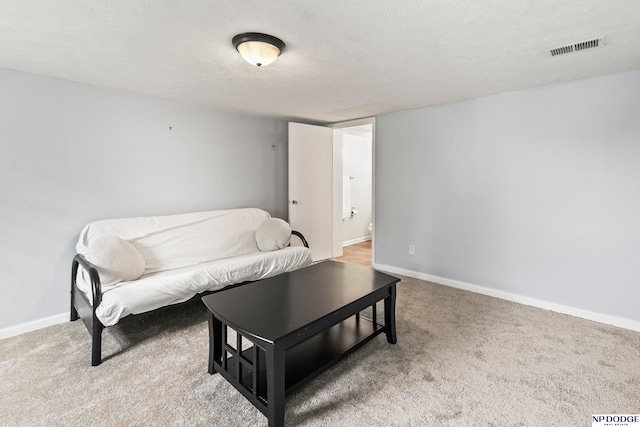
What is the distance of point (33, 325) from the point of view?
258 centimetres

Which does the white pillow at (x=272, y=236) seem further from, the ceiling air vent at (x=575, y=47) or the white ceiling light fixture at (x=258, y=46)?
the ceiling air vent at (x=575, y=47)

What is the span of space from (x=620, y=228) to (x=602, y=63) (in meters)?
1.35

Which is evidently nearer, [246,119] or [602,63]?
[602,63]

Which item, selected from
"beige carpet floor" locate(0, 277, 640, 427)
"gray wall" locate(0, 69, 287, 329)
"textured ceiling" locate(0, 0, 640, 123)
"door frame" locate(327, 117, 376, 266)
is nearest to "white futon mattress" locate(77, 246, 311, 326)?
"beige carpet floor" locate(0, 277, 640, 427)

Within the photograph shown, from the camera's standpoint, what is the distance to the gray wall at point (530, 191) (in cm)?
259

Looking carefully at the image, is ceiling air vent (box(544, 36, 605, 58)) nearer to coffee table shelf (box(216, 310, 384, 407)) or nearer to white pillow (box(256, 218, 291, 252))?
coffee table shelf (box(216, 310, 384, 407))

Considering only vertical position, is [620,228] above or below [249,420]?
above

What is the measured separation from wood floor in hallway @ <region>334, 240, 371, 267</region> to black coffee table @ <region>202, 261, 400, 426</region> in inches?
91.2

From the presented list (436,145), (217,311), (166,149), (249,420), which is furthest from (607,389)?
(166,149)

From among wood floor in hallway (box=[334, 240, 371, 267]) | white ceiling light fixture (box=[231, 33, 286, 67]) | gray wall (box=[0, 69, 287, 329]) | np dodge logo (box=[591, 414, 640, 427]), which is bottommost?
np dodge logo (box=[591, 414, 640, 427])

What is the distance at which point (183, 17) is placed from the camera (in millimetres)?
1674

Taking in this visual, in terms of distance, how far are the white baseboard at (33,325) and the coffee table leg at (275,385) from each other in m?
2.37

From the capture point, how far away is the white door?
14.0 ft

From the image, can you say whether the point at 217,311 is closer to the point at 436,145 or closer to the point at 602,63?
the point at 436,145
